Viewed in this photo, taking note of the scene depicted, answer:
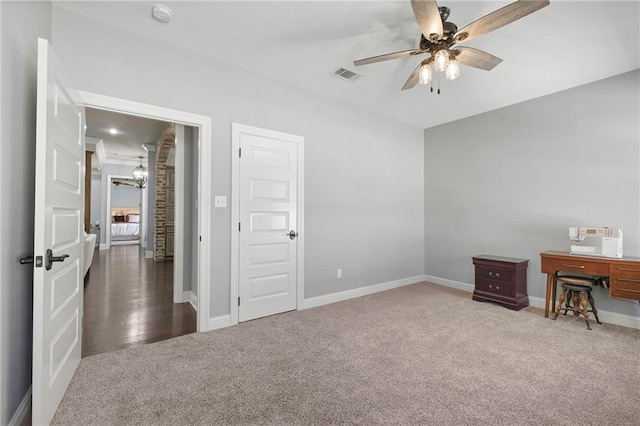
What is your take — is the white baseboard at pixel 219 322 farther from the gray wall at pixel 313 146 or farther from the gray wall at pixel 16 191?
the gray wall at pixel 16 191

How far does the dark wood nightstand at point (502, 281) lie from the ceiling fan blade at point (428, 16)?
308cm

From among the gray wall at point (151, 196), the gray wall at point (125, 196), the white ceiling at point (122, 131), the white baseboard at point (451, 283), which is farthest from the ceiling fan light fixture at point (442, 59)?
the gray wall at point (125, 196)

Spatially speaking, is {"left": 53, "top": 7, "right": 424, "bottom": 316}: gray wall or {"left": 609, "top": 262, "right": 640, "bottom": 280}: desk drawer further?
{"left": 609, "top": 262, "right": 640, "bottom": 280}: desk drawer

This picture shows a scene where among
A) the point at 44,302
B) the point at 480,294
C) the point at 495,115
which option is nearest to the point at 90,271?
the point at 44,302

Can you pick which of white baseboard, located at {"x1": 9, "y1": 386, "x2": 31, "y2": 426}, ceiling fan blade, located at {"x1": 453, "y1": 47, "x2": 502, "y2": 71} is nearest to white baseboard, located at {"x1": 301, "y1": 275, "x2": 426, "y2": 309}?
white baseboard, located at {"x1": 9, "y1": 386, "x2": 31, "y2": 426}

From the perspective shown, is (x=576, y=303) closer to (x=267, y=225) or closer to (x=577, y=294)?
(x=577, y=294)

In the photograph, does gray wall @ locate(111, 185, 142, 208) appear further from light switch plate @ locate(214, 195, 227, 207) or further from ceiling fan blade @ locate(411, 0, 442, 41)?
ceiling fan blade @ locate(411, 0, 442, 41)

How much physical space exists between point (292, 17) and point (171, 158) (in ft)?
20.3

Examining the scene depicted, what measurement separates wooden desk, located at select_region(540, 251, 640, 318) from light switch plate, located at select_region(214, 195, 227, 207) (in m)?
3.71

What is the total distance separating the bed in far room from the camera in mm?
12354

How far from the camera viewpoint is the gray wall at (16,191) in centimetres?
149

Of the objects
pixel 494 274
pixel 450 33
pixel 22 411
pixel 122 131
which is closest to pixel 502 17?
pixel 450 33

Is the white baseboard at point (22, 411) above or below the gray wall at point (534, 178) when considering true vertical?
below

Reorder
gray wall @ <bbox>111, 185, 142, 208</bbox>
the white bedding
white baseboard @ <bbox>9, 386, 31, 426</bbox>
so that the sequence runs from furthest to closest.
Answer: gray wall @ <bbox>111, 185, 142, 208</bbox> → the white bedding → white baseboard @ <bbox>9, 386, 31, 426</bbox>
